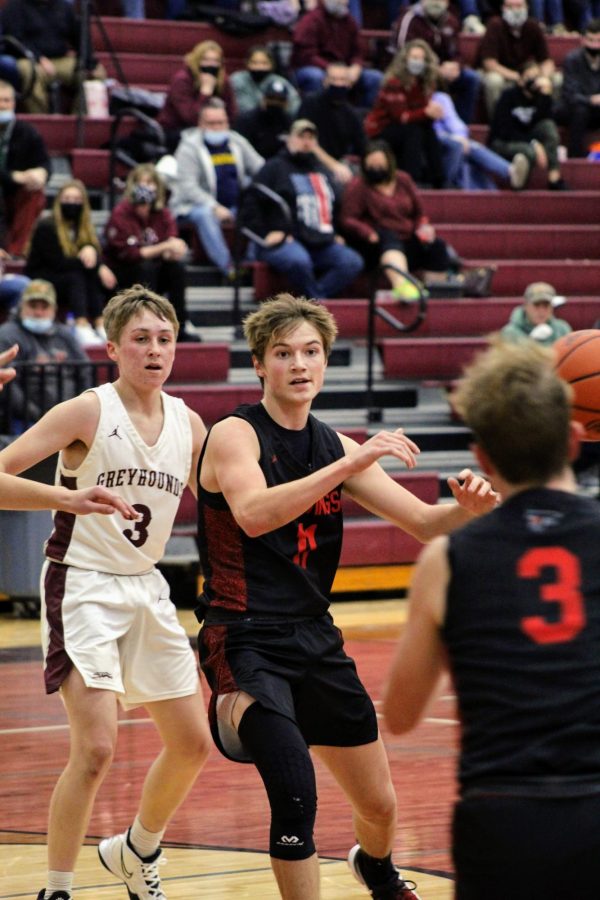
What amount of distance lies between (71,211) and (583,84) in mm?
6152

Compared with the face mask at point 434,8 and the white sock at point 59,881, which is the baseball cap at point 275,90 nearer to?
the face mask at point 434,8

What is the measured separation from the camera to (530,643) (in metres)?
2.62

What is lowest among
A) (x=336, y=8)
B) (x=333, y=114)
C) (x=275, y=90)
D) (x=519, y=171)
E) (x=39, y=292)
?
(x=39, y=292)

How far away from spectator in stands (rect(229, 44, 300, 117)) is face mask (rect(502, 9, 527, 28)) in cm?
250

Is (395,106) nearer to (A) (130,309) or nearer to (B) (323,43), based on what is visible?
(B) (323,43)

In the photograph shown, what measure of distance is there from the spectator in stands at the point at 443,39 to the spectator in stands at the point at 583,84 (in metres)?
0.89

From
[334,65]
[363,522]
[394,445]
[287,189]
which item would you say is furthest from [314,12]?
[394,445]

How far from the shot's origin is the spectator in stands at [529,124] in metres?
13.9

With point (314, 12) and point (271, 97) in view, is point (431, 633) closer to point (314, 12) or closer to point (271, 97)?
point (271, 97)

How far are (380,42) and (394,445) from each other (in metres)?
12.0

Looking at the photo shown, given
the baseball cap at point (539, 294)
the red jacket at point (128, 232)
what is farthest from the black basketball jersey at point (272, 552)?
the baseball cap at point (539, 294)

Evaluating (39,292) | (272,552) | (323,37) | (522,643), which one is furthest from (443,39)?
(522,643)

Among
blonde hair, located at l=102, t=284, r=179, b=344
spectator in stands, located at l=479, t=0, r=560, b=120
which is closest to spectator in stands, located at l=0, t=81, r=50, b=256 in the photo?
spectator in stands, located at l=479, t=0, r=560, b=120

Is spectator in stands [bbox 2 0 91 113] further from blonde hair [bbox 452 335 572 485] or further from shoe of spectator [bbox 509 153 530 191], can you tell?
blonde hair [bbox 452 335 572 485]
